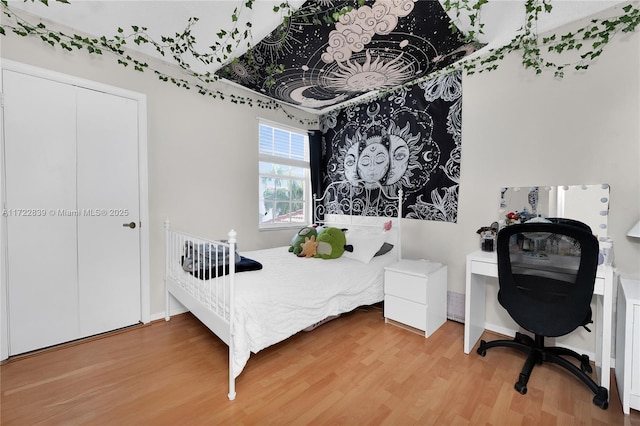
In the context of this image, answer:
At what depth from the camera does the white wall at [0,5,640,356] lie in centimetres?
183

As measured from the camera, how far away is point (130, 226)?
7.75ft

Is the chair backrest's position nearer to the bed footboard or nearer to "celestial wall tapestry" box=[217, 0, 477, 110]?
"celestial wall tapestry" box=[217, 0, 477, 110]

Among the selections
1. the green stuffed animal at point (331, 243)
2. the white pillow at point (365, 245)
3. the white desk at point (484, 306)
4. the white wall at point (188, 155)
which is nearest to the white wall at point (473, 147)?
the white wall at point (188, 155)

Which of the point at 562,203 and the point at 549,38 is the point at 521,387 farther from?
the point at 549,38

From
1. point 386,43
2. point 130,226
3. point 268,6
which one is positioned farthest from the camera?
point 130,226

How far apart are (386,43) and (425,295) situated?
207 centimetres

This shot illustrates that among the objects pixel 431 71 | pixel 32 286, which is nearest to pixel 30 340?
pixel 32 286

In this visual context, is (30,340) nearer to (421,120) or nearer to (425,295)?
(425,295)

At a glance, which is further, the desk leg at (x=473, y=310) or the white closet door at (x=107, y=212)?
the white closet door at (x=107, y=212)

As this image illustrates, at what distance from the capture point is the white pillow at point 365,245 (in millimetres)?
2628

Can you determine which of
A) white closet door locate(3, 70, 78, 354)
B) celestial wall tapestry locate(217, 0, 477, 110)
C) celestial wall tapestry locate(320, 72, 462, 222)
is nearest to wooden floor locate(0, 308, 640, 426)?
white closet door locate(3, 70, 78, 354)

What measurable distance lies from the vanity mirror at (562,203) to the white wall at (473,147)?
5cm

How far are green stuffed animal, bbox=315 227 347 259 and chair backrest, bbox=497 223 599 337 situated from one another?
1.35m

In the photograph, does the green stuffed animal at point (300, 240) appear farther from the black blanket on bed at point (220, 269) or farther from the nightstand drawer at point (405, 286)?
the nightstand drawer at point (405, 286)
